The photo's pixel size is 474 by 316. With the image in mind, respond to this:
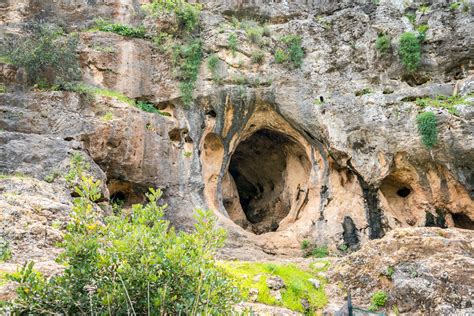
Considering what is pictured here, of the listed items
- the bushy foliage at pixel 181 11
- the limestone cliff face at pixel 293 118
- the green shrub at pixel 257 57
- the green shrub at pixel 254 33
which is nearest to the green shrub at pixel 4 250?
the limestone cliff face at pixel 293 118

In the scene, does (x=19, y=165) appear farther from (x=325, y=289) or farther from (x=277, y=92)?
(x=277, y=92)

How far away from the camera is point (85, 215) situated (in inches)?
202

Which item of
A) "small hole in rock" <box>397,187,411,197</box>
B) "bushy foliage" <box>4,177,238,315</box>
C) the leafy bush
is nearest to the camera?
"bushy foliage" <box>4,177,238,315</box>

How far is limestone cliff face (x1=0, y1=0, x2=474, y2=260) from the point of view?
1605 cm

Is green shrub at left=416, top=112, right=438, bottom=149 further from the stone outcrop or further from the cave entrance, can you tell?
the stone outcrop

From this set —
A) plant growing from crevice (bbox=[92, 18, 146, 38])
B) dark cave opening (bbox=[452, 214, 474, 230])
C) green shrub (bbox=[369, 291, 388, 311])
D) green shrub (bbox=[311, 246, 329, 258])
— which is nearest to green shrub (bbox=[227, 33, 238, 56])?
plant growing from crevice (bbox=[92, 18, 146, 38])

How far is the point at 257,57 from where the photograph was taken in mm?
19234

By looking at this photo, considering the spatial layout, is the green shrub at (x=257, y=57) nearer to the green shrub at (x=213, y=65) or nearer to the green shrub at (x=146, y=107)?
the green shrub at (x=213, y=65)

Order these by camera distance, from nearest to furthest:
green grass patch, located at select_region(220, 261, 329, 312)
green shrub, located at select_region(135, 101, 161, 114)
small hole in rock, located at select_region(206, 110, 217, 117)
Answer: green grass patch, located at select_region(220, 261, 329, 312)
green shrub, located at select_region(135, 101, 161, 114)
small hole in rock, located at select_region(206, 110, 217, 117)

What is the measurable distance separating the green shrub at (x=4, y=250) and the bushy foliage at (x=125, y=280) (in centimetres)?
385

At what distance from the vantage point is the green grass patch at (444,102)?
1656 cm

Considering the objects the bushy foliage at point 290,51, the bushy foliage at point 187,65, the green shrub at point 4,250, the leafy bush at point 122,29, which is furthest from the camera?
the bushy foliage at point 290,51

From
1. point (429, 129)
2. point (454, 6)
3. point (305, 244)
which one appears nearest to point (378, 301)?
point (305, 244)

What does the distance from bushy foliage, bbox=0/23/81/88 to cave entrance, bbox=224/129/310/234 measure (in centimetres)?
880
